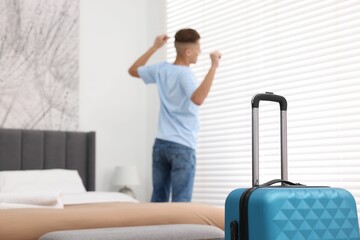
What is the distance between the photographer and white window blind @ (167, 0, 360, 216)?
4293 mm

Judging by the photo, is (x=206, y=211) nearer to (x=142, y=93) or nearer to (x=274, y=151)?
(x=274, y=151)

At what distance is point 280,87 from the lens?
4.80 m

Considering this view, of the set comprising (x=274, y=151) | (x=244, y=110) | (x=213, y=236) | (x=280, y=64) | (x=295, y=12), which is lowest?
(x=213, y=236)

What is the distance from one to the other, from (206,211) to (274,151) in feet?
5.31

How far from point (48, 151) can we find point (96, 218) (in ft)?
8.51

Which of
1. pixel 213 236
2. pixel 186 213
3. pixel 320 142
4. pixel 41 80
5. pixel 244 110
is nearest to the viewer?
pixel 213 236

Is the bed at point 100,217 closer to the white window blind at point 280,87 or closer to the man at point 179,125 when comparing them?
the man at point 179,125

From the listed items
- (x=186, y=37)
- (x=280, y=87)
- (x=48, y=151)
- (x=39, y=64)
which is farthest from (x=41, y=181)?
(x=280, y=87)

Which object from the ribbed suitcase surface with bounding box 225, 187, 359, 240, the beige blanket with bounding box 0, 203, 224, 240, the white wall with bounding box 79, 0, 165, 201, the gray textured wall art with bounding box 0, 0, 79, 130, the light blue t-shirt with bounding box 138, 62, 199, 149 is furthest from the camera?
the white wall with bounding box 79, 0, 165, 201

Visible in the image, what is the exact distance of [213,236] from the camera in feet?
9.34

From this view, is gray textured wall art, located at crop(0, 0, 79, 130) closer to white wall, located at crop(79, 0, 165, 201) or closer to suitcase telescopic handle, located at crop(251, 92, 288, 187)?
white wall, located at crop(79, 0, 165, 201)

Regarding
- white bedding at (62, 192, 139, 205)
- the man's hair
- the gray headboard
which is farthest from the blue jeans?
the gray headboard

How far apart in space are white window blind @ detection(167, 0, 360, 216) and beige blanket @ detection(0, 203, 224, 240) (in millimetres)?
1307

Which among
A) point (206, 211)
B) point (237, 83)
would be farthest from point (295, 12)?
point (206, 211)
